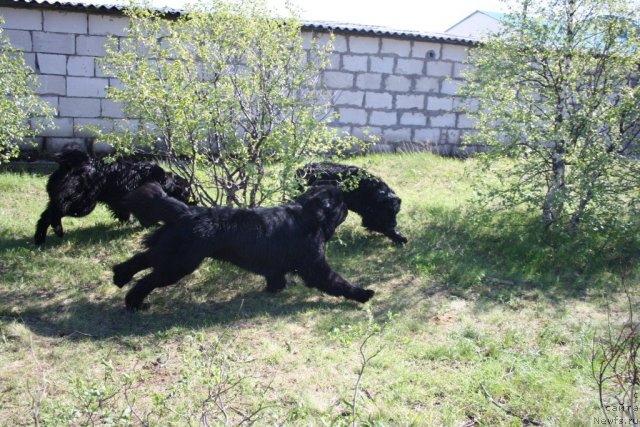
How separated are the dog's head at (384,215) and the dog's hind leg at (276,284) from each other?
2.01 m

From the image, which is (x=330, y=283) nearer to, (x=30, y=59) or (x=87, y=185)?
(x=87, y=185)

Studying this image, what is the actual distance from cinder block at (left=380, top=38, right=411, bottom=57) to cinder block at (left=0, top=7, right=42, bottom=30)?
7020mm

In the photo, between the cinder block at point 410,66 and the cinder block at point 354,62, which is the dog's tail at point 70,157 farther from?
the cinder block at point 410,66

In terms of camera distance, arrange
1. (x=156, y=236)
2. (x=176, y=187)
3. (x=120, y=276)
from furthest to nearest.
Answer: (x=176, y=187)
(x=120, y=276)
(x=156, y=236)

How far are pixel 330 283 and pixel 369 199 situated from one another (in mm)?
2251

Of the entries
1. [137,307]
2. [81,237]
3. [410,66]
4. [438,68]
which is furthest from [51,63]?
[438,68]

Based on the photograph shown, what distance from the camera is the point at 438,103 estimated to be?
535 inches

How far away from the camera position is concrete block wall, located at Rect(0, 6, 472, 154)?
1087cm

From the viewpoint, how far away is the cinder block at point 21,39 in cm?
1065

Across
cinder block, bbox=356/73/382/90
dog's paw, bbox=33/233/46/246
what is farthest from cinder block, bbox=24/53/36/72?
cinder block, bbox=356/73/382/90

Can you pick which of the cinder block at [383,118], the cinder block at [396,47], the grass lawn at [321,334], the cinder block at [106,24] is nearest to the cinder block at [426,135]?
the cinder block at [383,118]

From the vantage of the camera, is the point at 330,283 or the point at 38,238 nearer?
the point at 330,283

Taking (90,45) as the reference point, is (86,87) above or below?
below

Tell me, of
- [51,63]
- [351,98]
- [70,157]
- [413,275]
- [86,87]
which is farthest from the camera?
[351,98]
